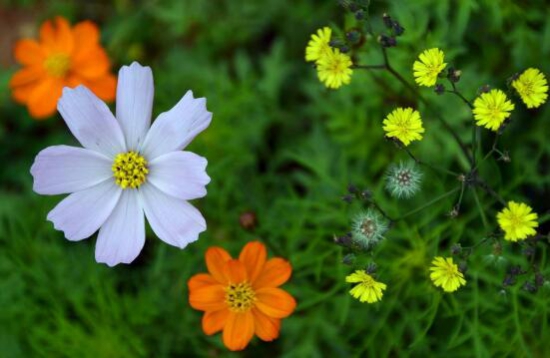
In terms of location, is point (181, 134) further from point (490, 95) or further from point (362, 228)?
point (490, 95)

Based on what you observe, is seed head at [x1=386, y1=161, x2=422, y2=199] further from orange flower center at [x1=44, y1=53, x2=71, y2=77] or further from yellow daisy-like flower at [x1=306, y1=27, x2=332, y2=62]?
orange flower center at [x1=44, y1=53, x2=71, y2=77]

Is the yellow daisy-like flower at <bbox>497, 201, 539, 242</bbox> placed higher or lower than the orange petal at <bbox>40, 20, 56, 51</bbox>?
lower

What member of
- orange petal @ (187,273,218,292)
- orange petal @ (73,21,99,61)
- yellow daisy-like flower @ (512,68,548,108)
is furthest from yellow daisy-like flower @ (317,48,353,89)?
orange petal @ (73,21,99,61)

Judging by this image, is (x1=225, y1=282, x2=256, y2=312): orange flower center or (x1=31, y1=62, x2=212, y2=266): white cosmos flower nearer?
(x1=31, y1=62, x2=212, y2=266): white cosmos flower

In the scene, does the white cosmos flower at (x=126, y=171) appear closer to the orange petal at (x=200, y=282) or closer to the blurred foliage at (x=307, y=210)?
the orange petal at (x=200, y=282)

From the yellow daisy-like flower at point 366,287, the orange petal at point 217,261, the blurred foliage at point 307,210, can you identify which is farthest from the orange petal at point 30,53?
the yellow daisy-like flower at point 366,287

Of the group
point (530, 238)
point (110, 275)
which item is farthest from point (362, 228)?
point (110, 275)
